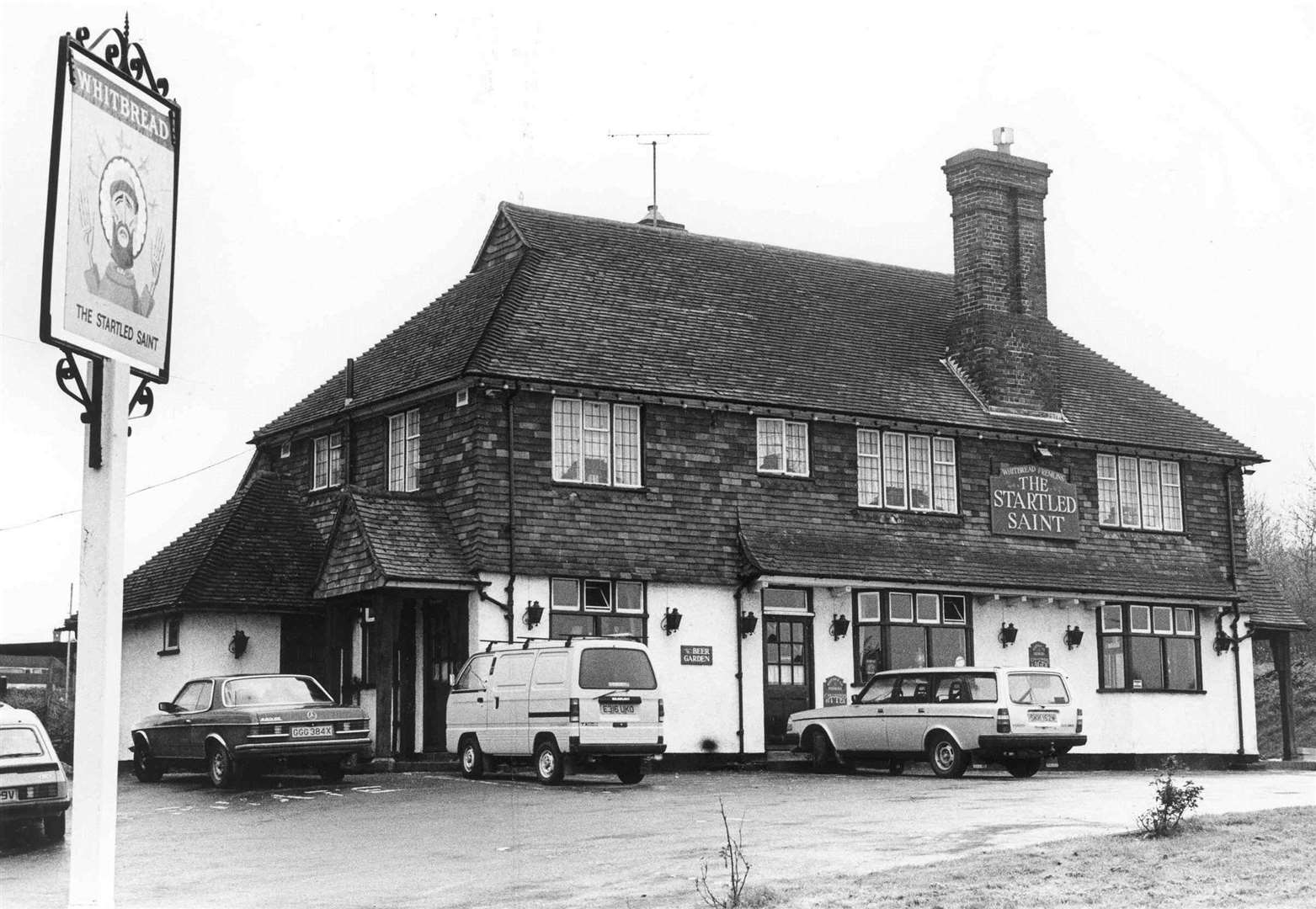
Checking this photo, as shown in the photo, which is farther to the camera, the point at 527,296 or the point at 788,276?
the point at 788,276

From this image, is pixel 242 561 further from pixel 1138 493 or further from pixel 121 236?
pixel 121 236

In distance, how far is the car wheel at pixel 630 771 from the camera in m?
24.4

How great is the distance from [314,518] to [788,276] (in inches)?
423

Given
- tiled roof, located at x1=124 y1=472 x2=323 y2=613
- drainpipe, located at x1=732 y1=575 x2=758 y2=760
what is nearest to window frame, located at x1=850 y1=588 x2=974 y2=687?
drainpipe, located at x1=732 y1=575 x2=758 y2=760

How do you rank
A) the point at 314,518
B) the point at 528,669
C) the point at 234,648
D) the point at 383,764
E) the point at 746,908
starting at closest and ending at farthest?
1. the point at 746,908
2. the point at 528,669
3. the point at 383,764
4. the point at 234,648
5. the point at 314,518

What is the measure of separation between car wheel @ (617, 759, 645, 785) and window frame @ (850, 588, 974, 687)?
733 cm

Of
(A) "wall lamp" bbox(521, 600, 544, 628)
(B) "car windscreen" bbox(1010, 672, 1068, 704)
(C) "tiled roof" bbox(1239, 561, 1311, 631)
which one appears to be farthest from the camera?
(C) "tiled roof" bbox(1239, 561, 1311, 631)

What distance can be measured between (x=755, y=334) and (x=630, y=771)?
1090 centimetres

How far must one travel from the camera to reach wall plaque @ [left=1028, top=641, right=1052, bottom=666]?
33344 millimetres

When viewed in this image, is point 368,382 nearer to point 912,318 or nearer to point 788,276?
point 788,276

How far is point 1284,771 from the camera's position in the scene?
108 feet

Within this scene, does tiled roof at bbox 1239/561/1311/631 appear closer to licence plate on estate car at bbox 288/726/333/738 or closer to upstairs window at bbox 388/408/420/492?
upstairs window at bbox 388/408/420/492

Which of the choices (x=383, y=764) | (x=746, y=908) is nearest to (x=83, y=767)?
(x=746, y=908)

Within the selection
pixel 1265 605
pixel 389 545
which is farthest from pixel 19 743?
pixel 1265 605
